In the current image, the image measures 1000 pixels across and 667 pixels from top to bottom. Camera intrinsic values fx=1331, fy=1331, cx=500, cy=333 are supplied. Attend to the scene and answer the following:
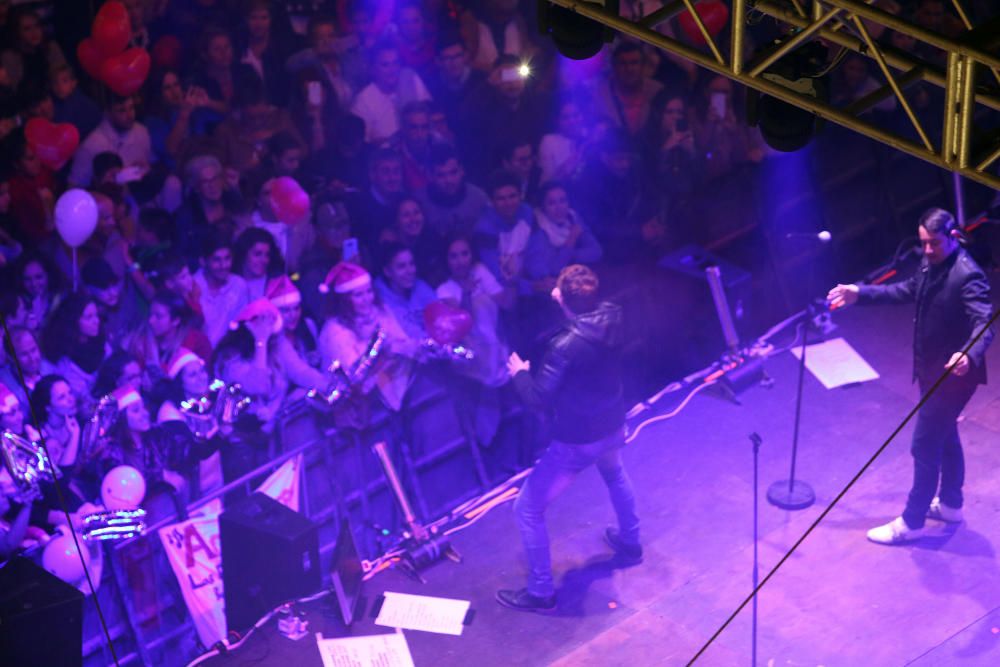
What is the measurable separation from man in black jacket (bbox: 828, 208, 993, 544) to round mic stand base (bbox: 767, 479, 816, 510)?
572 mm

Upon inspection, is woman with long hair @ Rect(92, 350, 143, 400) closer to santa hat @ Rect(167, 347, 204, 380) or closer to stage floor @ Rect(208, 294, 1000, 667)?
santa hat @ Rect(167, 347, 204, 380)

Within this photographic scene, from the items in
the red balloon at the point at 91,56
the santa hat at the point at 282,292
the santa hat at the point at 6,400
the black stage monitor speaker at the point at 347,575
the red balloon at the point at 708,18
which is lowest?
the black stage monitor speaker at the point at 347,575

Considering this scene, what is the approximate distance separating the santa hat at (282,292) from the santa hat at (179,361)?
1.74ft

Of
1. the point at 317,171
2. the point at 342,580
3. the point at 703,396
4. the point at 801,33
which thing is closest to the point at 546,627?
the point at 342,580

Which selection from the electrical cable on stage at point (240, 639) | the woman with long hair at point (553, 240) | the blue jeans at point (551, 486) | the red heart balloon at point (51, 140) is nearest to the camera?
the blue jeans at point (551, 486)

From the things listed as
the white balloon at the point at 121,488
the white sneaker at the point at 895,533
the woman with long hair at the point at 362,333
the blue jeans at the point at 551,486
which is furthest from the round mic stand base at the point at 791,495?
the white balloon at the point at 121,488

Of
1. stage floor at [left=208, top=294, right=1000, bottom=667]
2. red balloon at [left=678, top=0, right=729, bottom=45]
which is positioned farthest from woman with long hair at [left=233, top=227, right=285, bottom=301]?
red balloon at [left=678, top=0, right=729, bottom=45]

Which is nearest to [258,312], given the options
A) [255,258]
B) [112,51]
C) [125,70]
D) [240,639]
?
[255,258]

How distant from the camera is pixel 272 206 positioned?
7.20 m

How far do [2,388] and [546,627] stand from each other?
112 inches

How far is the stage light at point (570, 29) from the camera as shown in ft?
17.4

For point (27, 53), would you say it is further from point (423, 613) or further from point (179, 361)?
point (423, 613)

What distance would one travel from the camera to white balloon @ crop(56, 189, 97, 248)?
650 centimetres

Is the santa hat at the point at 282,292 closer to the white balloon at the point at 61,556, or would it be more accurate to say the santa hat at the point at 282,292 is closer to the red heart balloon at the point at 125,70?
the red heart balloon at the point at 125,70
